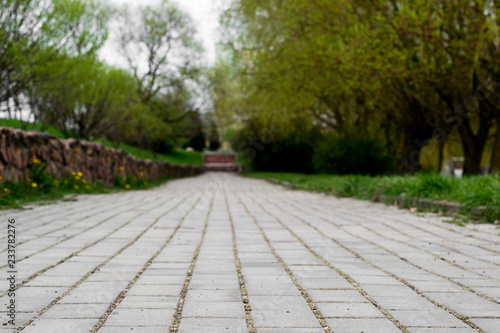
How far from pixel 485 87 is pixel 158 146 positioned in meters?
29.8

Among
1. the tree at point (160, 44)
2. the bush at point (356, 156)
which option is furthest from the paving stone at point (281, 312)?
the tree at point (160, 44)

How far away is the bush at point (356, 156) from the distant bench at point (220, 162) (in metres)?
22.9

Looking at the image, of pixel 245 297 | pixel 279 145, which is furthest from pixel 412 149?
pixel 245 297

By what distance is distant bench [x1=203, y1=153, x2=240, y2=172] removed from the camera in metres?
39.6

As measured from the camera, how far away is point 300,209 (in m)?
7.49

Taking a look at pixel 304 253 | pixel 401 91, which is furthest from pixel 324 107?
pixel 304 253

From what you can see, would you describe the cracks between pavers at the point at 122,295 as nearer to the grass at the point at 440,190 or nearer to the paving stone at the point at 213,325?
the paving stone at the point at 213,325

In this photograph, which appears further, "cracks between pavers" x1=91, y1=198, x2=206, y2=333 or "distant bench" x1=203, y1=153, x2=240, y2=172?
"distant bench" x1=203, y1=153, x2=240, y2=172

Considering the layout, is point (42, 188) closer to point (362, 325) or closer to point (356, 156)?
point (362, 325)

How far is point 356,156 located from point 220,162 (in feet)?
93.7

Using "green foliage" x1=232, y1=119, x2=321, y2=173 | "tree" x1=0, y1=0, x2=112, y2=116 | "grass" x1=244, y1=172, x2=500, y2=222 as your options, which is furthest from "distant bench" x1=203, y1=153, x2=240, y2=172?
"grass" x1=244, y1=172, x2=500, y2=222

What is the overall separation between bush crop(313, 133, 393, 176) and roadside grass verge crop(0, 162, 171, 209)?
329 inches

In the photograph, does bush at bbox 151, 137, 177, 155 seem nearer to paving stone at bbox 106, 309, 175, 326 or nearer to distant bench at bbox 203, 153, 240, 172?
distant bench at bbox 203, 153, 240, 172

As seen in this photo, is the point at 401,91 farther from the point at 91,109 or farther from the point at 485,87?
the point at 91,109
